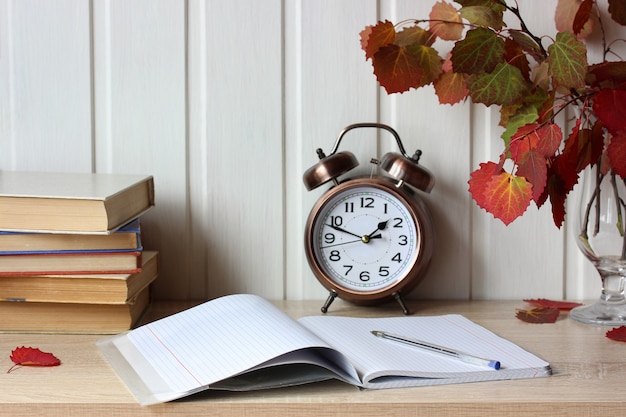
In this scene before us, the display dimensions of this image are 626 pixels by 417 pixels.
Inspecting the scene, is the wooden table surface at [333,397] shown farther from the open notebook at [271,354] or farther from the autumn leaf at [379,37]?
the autumn leaf at [379,37]

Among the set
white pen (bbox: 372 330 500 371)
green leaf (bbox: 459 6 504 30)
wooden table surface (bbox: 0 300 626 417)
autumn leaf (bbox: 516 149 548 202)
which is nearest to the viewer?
wooden table surface (bbox: 0 300 626 417)

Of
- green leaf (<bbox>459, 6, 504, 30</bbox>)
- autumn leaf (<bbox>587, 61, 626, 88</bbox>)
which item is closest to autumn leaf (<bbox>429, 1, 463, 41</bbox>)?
green leaf (<bbox>459, 6, 504, 30</bbox>)

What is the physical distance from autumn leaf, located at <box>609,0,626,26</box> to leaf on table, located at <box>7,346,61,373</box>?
3.47ft

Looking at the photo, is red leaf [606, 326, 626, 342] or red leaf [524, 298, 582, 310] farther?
red leaf [524, 298, 582, 310]

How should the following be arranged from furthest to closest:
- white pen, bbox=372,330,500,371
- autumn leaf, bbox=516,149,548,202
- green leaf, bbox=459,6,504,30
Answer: green leaf, bbox=459,6,504,30, autumn leaf, bbox=516,149,548,202, white pen, bbox=372,330,500,371

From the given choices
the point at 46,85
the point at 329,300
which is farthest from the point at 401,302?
the point at 46,85

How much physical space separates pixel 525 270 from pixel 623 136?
0.40 metres

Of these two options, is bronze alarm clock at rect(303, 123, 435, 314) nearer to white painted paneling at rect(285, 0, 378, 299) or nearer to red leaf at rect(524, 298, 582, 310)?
white painted paneling at rect(285, 0, 378, 299)

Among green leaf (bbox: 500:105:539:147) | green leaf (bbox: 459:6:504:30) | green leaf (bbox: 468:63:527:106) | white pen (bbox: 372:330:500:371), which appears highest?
green leaf (bbox: 459:6:504:30)

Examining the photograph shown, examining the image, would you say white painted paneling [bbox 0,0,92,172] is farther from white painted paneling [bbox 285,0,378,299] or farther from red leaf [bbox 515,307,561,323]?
red leaf [bbox 515,307,561,323]

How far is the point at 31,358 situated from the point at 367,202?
61 cm

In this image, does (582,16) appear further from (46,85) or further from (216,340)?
(46,85)

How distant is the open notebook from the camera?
102cm

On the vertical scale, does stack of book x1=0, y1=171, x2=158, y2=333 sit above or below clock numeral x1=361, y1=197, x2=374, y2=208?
below
